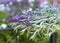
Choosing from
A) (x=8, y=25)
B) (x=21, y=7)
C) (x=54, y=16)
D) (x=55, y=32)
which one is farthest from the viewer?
(x=21, y=7)

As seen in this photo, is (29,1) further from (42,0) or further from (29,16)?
(29,16)

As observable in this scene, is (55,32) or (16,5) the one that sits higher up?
(16,5)

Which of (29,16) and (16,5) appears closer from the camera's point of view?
(29,16)

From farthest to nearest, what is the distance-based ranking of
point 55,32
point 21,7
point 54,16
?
point 21,7 < point 54,16 < point 55,32

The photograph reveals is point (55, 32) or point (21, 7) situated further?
point (21, 7)

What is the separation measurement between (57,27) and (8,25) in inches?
25.7

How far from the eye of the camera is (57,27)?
6.57 ft

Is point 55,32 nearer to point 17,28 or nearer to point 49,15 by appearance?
point 49,15

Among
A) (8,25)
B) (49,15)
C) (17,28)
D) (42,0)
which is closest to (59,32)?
(49,15)

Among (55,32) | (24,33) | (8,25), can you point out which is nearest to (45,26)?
(55,32)

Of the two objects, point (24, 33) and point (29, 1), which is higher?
point (29, 1)

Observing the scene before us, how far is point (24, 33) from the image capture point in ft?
7.07

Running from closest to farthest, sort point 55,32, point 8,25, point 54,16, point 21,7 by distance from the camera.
Answer: point 55,32 < point 54,16 < point 8,25 < point 21,7

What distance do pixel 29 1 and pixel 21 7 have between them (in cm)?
15
